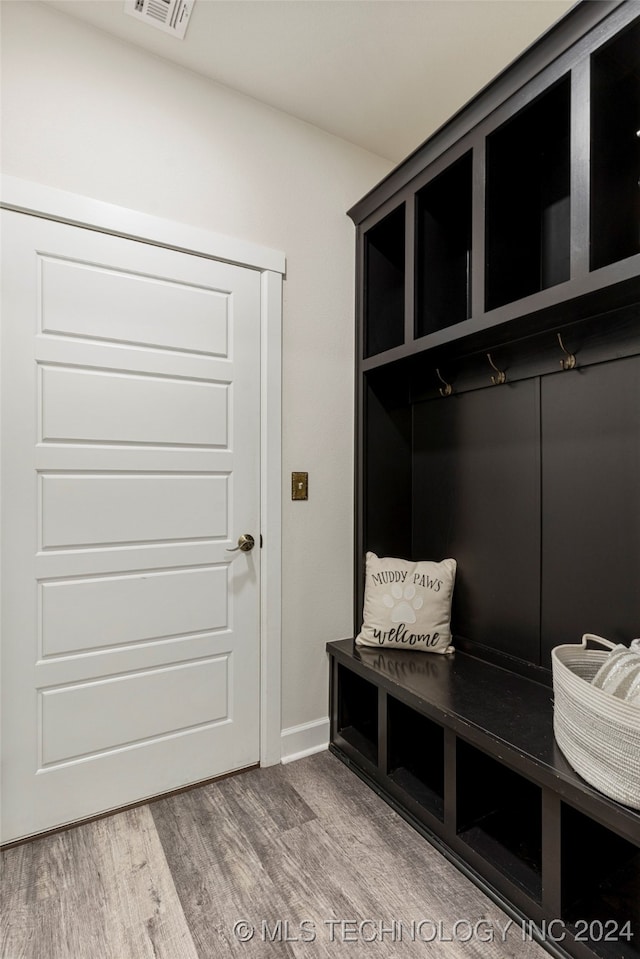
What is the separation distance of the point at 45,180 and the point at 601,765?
2343 mm

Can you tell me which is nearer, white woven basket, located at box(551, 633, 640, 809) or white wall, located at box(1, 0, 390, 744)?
white woven basket, located at box(551, 633, 640, 809)

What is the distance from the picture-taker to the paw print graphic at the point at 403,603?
6.86 ft

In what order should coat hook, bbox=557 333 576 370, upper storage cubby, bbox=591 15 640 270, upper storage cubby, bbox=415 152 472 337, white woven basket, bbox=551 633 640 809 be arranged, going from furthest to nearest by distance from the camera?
upper storage cubby, bbox=415 152 472 337 < coat hook, bbox=557 333 576 370 < upper storage cubby, bbox=591 15 640 270 < white woven basket, bbox=551 633 640 809

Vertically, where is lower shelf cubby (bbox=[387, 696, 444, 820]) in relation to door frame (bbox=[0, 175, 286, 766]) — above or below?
below

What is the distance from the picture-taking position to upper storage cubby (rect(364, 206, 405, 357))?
236cm

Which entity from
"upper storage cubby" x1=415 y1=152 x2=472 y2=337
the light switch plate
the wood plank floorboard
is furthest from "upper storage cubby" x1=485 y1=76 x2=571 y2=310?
the wood plank floorboard

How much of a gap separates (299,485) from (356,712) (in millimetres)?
1067

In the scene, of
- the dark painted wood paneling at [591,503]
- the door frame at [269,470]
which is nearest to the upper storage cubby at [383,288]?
the door frame at [269,470]

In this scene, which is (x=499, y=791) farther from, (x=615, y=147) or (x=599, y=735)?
(x=615, y=147)

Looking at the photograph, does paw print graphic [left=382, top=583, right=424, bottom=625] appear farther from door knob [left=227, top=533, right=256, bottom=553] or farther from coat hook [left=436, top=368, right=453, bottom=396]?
coat hook [left=436, top=368, right=453, bottom=396]

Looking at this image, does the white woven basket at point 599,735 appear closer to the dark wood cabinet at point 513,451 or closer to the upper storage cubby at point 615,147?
the dark wood cabinet at point 513,451

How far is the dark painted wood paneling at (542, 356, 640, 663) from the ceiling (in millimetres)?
1217

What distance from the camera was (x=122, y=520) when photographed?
1.84 meters

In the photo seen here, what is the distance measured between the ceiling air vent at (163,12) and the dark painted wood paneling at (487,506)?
1685 mm
